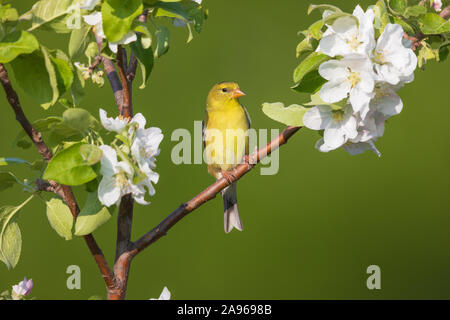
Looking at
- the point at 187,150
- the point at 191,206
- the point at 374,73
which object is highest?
the point at 187,150

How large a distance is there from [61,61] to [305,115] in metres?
0.38

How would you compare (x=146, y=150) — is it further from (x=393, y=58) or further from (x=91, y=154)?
(x=393, y=58)

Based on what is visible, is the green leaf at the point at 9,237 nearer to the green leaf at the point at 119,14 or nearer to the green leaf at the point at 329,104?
the green leaf at the point at 119,14

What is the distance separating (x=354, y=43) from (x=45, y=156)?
493 mm

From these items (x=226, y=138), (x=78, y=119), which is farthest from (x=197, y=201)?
(x=226, y=138)

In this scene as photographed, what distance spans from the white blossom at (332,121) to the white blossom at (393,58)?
0.08 m

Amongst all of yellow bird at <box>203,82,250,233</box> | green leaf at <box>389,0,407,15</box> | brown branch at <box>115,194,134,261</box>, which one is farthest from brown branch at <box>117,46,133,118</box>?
yellow bird at <box>203,82,250,233</box>

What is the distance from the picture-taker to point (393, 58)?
77 centimetres

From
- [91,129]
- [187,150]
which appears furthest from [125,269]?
[187,150]

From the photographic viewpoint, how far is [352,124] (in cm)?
83

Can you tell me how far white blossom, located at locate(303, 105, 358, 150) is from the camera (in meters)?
0.83

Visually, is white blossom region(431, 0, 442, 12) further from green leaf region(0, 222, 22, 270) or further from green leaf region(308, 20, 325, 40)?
green leaf region(0, 222, 22, 270)

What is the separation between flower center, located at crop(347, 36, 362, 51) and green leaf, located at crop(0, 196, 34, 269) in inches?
24.0

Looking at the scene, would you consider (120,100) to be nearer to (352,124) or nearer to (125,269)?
(125,269)
